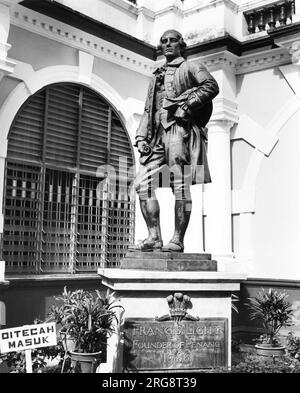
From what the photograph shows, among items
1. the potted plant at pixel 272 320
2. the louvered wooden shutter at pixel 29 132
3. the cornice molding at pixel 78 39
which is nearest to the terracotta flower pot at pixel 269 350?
the potted plant at pixel 272 320

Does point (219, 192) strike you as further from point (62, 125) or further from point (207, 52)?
point (62, 125)

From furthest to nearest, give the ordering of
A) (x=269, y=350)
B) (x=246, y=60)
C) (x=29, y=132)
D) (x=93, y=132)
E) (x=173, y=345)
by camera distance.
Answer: (x=246, y=60)
(x=93, y=132)
(x=29, y=132)
(x=269, y=350)
(x=173, y=345)

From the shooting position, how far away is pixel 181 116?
5594 millimetres

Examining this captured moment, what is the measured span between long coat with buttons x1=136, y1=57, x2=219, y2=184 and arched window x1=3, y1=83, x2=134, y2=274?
11.7 ft

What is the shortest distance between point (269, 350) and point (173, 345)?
299 cm

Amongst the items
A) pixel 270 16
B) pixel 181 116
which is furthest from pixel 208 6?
pixel 181 116

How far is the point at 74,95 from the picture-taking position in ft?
32.1

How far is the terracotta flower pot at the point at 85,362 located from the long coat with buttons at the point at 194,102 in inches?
87.3

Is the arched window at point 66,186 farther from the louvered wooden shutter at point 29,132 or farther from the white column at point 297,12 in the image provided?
the white column at point 297,12

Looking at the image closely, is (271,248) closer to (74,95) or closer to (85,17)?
(74,95)

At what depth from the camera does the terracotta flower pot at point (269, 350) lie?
7.52m

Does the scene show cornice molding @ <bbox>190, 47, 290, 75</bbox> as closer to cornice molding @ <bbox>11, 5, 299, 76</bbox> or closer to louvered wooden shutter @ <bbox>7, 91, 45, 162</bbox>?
cornice molding @ <bbox>11, 5, 299, 76</bbox>

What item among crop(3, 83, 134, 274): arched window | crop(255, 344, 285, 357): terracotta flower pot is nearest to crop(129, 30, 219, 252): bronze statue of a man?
crop(255, 344, 285, 357): terracotta flower pot

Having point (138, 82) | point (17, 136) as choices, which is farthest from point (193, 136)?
point (138, 82)
